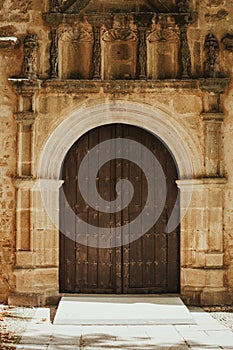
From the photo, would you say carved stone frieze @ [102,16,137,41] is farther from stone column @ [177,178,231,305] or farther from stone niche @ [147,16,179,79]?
stone column @ [177,178,231,305]

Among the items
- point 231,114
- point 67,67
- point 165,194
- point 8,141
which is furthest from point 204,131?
point 8,141

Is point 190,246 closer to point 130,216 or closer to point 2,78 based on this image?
point 130,216

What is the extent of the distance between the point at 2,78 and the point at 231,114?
2992 millimetres

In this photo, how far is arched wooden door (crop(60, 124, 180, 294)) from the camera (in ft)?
25.5

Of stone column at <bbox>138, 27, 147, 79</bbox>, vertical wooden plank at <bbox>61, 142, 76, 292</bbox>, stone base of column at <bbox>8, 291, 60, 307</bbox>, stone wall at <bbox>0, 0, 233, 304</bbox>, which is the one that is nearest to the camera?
stone base of column at <bbox>8, 291, 60, 307</bbox>

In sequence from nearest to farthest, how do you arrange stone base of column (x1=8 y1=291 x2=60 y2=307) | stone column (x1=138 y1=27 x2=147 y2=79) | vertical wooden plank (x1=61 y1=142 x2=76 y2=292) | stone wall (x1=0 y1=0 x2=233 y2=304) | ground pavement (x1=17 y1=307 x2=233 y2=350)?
ground pavement (x1=17 y1=307 x2=233 y2=350), stone base of column (x1=8 y1=291 x2=60 y2=307), stone wall (x1=0 y1=0 x2=233 y2=304), stone column (x1=138 y1=27 x2=147 y2=79), vertical wooden plank (x1=61 y1=142 x2=76 y2=292)

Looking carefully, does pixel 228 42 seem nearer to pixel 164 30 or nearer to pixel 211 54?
pixel 211 54

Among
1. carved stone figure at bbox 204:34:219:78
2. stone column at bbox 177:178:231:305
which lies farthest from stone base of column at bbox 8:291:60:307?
carved stone figure at bbox 204:34:219:78

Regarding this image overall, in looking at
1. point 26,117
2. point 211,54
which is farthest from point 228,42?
point 26,117

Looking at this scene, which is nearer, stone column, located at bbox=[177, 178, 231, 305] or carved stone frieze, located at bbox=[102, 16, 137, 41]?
stone column, located at bbox=[177, 178, 231, 305]

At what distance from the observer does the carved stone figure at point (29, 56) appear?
7.54 metres

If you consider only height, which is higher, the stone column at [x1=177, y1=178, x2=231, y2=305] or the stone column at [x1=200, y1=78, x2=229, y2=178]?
the stone column at [x1=200, y1=78, x2=229, y2=178]

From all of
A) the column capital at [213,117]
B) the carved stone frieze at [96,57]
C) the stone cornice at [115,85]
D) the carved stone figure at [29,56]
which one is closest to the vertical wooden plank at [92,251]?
the stone cornice at [115,85]

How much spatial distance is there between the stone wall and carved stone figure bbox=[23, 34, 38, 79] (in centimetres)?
5
